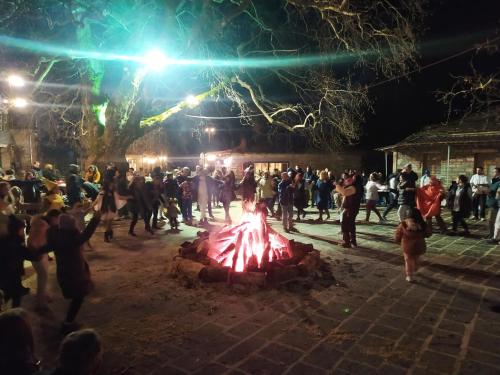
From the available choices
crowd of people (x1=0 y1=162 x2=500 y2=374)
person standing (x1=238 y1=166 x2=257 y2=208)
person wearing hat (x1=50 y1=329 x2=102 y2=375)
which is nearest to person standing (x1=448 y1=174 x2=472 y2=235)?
crowd of people (x1=0 y1=162 x2=500 y2=374)

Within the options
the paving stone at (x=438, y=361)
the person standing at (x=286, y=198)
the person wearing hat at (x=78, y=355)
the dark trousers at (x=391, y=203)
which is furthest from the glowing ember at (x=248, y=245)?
the dark trousers at (x=391, y=203)

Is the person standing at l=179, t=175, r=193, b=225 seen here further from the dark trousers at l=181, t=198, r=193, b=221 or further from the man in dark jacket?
the man in dark jacket

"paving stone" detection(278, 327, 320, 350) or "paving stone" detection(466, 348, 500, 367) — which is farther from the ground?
"paving stone" detection(278, 327, 320, 350)

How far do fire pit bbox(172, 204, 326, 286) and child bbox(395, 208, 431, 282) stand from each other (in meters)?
1.61

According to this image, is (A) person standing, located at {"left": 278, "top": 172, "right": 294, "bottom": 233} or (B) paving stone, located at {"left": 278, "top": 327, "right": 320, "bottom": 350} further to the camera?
(A) person standing, located at {"left": 278, "top": 172, "right": 294, "bottom": 233}

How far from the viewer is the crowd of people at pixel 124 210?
14.5ft

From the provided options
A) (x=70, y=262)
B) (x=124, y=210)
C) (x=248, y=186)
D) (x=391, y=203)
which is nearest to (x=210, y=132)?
(x=124, y=210)

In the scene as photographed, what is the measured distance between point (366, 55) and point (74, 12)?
1111cm

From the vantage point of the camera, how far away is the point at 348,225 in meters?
9.05

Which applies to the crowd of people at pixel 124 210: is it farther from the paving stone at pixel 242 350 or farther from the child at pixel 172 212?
the paving stone at pixel 242 350

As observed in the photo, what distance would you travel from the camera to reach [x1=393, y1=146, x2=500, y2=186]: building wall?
18.5 m

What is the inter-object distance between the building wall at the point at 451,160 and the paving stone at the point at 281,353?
58.4ft

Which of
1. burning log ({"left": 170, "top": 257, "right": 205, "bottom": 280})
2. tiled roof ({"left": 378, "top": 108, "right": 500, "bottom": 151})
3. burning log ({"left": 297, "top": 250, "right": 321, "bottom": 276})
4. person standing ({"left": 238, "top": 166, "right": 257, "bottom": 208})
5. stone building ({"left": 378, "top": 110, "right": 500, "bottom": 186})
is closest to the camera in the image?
burning log ({"left": 170, "top": 257, "right": 205, "bottom": 280})

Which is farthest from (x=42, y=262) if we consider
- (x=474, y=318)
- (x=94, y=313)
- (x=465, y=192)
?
(x=465, y=192)
